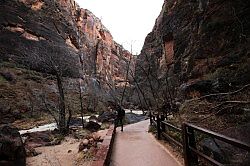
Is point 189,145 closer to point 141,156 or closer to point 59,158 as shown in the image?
point 141,156

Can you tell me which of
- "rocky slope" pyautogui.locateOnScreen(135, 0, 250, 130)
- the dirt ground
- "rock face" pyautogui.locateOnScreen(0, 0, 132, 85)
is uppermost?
"rock face" pyautogui.locateOnScreen(0, 0, 132, 85)

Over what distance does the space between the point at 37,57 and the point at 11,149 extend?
31049 millimetres

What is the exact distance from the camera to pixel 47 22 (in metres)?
45.3

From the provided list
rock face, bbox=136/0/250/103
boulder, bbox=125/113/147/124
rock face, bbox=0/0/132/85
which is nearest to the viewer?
rock face, bbox=136/0/250/103

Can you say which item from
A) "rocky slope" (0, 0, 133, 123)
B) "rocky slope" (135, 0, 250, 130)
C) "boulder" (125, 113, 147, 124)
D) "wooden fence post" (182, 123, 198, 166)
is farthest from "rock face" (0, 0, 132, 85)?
"wooden fence post" (182, 123, 198, 166)

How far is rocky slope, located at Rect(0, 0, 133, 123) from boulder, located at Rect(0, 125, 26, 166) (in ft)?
40.6

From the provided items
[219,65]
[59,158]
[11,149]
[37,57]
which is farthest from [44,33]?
[11,149]

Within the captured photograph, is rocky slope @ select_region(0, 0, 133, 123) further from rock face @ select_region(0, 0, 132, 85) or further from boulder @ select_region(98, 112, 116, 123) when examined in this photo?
boulder @ select_region(98, 112, 116, 123)

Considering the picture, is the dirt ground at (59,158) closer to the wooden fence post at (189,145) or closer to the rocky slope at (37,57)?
the wooden fence post at (189,145)

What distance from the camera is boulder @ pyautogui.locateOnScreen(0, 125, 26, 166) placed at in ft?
29.8

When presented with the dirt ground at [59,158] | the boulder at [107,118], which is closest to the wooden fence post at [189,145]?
the dirt ground at [59,158]

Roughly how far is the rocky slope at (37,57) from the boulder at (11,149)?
40.6 feet

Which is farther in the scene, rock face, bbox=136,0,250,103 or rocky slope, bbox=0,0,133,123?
rocky slope, bbox=0,0,133,123

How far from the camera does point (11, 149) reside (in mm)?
9305
